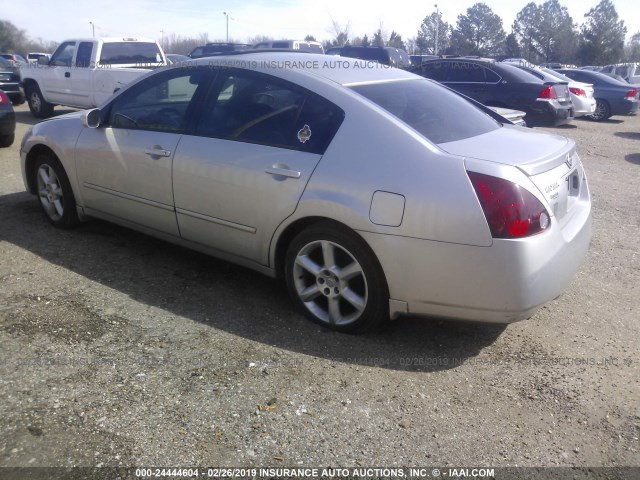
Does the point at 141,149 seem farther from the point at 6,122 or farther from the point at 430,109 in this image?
the point at 6,122

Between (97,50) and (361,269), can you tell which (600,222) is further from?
(97,50)

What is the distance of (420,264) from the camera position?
3.23 metres

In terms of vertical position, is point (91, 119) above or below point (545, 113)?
above

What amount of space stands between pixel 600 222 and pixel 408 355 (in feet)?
12.4

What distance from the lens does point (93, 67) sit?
471 inches

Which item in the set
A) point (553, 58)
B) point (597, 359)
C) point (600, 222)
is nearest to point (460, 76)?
point (600, 222)

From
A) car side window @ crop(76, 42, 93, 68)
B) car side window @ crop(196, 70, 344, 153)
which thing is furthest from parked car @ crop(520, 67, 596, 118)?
car side window @ crop(196, 70, 344, 153)

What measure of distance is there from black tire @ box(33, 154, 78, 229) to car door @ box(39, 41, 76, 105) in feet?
26.7

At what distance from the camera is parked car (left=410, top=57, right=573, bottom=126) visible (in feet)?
40.3

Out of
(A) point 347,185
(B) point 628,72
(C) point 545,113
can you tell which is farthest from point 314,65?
(B) point 628,72

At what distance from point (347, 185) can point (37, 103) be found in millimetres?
12625

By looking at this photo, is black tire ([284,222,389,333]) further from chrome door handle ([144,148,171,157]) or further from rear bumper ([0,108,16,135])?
rear bumper ([0,108,16,135])

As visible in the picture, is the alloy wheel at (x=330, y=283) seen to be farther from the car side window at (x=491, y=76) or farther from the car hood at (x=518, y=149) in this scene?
the car side window at (x=491, y=76)

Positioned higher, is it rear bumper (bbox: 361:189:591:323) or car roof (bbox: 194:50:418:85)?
car roof (bbox: 194:50:418:85)
